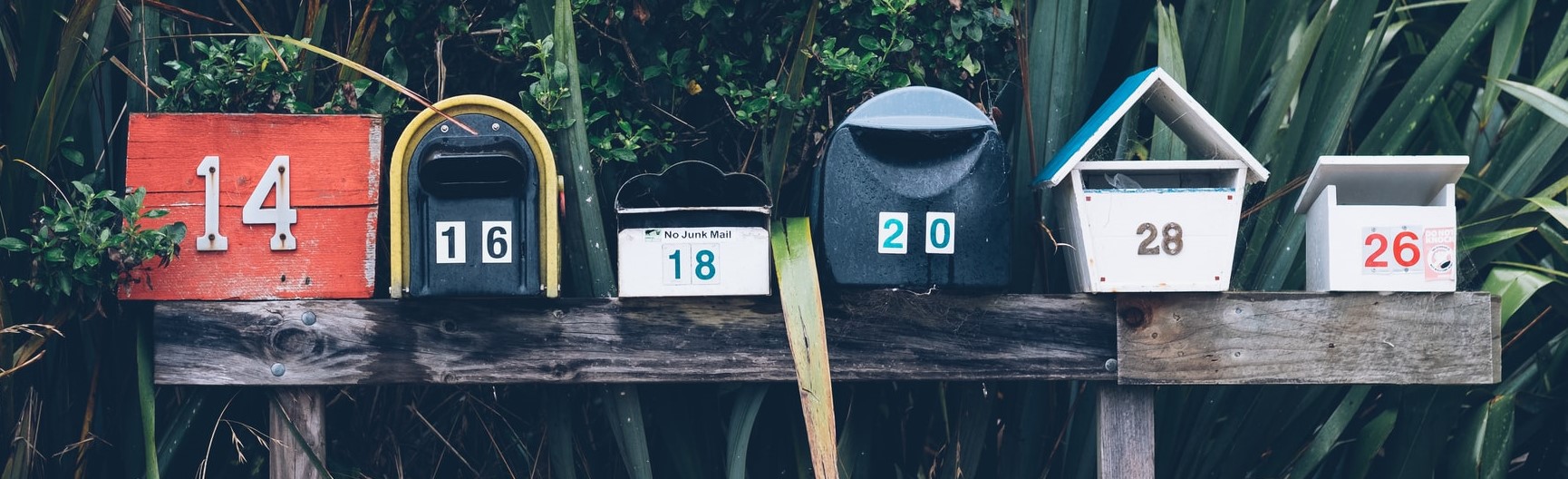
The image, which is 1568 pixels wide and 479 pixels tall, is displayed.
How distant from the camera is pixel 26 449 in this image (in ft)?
5.71

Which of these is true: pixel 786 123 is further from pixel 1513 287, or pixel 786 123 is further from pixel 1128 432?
pixel 1513 287

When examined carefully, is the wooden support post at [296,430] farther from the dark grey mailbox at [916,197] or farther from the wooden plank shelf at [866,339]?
the dark grey mailbox at [916,197]

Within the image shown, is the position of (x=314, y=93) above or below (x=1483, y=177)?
above

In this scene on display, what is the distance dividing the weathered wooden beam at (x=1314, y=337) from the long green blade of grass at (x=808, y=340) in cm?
50

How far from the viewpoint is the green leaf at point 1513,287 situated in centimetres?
186

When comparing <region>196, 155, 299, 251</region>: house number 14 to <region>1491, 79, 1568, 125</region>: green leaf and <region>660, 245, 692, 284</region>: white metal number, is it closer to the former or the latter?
<region>660, 245, 692, 284</region>: white metal number

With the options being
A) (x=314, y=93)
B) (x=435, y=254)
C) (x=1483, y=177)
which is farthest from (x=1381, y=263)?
(x=314, y=93)

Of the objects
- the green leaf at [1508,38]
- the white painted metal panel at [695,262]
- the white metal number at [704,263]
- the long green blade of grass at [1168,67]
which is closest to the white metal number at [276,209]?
the white painted metal panel at [695,262]

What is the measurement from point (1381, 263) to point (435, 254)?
4.66 ft

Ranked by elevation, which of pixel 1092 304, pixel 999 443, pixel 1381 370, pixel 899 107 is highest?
pixel 899 107

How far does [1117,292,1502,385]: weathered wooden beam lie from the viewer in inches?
66.6

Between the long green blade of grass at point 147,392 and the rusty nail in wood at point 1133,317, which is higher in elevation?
the rusty nail in wood at point 1133,317

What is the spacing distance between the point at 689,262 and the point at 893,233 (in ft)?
1.01

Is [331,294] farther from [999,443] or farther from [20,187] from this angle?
[999,443]
